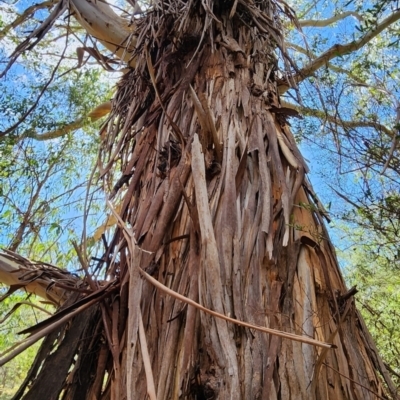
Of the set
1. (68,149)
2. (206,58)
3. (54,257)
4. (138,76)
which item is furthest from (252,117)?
(68,149)

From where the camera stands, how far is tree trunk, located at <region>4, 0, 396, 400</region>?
0.69 m

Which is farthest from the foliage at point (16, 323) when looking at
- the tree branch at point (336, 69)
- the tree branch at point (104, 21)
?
the tree branch at point (336, 69)

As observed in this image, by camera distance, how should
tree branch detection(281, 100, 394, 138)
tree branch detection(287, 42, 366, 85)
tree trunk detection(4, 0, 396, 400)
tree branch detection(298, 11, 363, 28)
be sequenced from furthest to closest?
1. tree branch detection(298, 11, 363, 28)
2. tree branch detection(287, 42, 366, 85)
3. tree branch detection(281, 100, 394, 138)
4. tree trunk detection(4, 0, 396, 400)

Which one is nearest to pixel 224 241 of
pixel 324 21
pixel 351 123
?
pixel 351 123

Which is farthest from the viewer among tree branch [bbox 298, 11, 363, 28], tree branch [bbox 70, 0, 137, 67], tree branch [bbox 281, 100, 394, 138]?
tree branch [bbox 298, 11, 363, 28]

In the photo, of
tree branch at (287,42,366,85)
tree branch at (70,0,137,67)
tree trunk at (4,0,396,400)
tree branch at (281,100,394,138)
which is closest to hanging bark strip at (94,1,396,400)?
tree trunk at (4,0,396,400)

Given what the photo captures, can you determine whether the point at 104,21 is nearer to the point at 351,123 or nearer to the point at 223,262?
the point at 351,123

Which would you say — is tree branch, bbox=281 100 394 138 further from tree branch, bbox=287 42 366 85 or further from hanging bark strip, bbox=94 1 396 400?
hanging bark strip, bbox=94 1 396 400

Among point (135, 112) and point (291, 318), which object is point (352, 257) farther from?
point (291, 318)

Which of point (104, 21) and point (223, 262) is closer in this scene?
point (223, 262)

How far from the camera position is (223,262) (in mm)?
809

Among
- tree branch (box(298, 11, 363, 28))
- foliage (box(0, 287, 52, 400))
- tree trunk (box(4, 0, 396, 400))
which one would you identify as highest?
tree branch (box(298, 11, 363, 28))

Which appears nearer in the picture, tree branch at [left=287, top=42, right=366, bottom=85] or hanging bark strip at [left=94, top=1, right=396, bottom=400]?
hanging bark strip at [left=94, top=1, right=396, bottom=400]

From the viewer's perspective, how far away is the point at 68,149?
337 centimetres
